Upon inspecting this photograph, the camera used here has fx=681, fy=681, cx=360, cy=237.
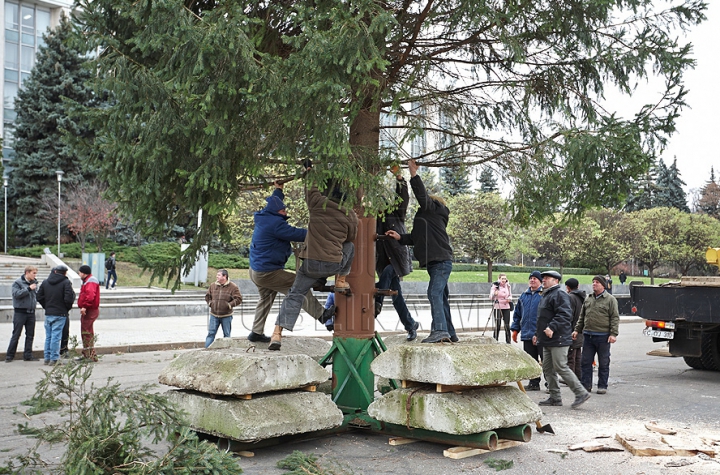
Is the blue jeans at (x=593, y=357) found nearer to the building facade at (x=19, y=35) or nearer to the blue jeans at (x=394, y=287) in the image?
the blue jeans at (x=394, y=287)

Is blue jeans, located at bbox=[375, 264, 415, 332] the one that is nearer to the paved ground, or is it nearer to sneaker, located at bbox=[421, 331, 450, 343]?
sneaker, located at bbox=[421, 331, 450, 343]

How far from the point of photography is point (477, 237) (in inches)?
1708

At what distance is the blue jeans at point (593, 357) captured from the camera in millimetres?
10626

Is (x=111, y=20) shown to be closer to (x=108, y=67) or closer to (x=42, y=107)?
(x=108, y=67)

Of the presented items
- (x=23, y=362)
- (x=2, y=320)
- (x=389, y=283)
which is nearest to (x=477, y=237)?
(x=2, y=320)

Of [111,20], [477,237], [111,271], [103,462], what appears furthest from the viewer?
[477,237]

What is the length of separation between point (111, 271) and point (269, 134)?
29.8 m

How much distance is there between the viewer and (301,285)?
6.96 metres

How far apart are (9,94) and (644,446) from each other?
6066 cm

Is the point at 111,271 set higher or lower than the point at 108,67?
lower

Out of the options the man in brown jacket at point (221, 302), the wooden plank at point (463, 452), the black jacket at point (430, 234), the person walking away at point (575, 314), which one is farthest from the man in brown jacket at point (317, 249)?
the man in brown jacket at point (221, 302)

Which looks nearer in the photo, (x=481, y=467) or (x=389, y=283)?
(x=481, y=467)

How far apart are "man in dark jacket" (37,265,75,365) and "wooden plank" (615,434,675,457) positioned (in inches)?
397

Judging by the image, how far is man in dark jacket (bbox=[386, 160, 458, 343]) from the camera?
7.10 metres
